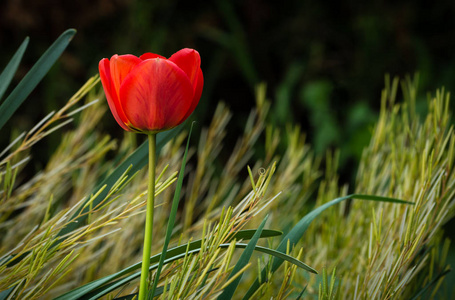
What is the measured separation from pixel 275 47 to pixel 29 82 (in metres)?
1.52

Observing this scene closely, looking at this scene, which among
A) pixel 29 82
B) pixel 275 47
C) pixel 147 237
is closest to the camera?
pixel 147 237

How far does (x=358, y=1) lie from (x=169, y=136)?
159 centimetres

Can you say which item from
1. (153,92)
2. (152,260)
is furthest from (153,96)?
(152,260)

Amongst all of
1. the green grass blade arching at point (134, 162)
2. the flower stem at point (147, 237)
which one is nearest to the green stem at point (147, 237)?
the flower stem at point (147, 237)

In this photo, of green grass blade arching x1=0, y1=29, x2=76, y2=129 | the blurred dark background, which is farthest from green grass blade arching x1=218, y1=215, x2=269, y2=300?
the blurred dark background

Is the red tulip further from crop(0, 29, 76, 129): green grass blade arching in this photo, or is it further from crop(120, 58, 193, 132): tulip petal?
crop(0, 29, 76, 129): green grass blade arching

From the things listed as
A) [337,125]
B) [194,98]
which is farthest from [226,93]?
[194,98]

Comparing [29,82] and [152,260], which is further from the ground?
[29,82]

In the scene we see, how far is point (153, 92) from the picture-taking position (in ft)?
0.83

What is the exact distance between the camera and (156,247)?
18.3 inches

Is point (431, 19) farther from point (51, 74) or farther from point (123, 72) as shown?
point (123, 72)

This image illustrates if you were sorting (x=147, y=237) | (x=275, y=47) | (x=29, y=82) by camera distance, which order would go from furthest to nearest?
1. (x=275, y=47)
2. (x=29, y=82)
3. (x=147, y=237)

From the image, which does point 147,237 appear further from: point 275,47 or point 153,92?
point 275,47

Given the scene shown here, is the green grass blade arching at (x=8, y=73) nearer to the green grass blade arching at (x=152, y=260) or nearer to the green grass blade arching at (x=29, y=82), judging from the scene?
the green grass blade arching at (x=29, y=82)
